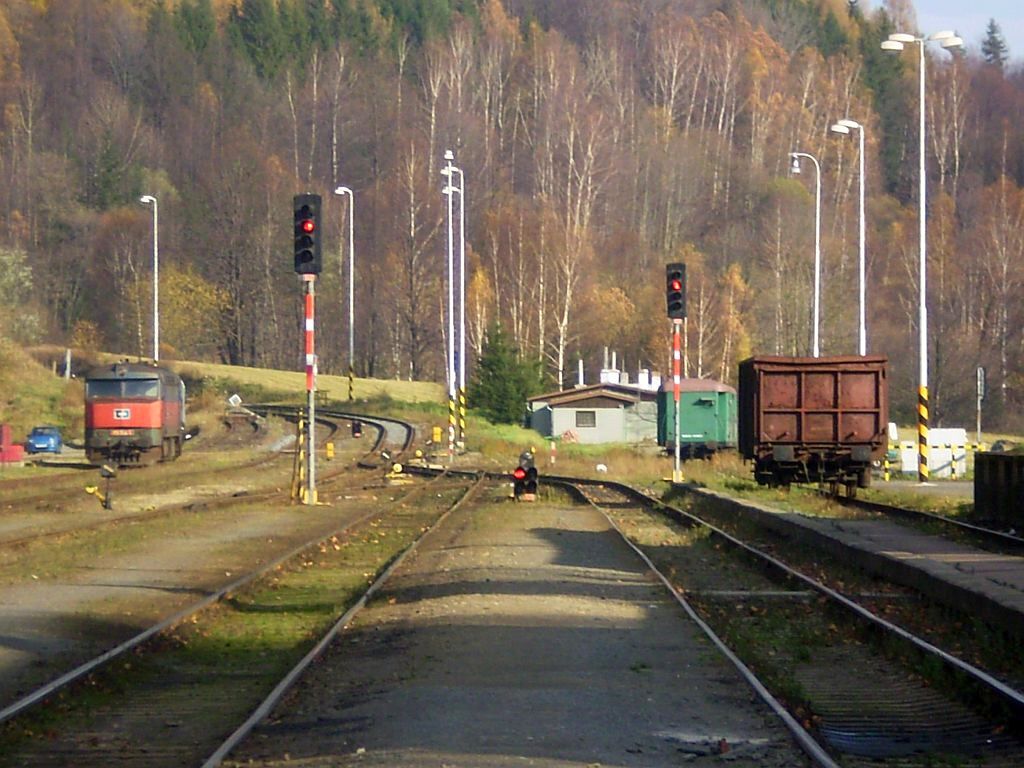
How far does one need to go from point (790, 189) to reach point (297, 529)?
87527 mm

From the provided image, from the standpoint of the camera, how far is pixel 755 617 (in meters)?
14.8

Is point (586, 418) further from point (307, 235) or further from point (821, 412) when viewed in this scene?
point (307, 235)

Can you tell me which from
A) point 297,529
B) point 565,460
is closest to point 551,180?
point 565,460

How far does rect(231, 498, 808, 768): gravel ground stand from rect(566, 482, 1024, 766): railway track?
472 millimetres

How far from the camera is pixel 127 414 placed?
44.0 metres

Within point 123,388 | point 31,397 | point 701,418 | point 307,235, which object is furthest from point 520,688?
point 31,397

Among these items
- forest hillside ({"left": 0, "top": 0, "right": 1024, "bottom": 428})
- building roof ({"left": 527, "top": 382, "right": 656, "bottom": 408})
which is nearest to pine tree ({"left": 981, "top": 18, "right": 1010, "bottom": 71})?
forest hillside ({"left": 0, "top": 0, "right": 1024, "bottom": 428})

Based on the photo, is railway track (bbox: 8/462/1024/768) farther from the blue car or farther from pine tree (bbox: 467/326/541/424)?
pine tree (bbox: 467/326/541/424)

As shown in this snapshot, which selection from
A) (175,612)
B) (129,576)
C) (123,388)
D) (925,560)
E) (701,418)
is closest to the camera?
(175,612)

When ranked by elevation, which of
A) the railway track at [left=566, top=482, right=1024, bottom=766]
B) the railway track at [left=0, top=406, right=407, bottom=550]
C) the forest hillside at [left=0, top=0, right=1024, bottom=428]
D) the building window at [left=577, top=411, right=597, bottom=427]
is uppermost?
the forest hillside at [left=0, top=0, right=1024, bottom=428]

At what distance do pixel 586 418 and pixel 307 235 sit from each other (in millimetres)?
42474

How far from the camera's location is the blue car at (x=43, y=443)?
54.9 metres

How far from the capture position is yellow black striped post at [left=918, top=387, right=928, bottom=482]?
3566 cm

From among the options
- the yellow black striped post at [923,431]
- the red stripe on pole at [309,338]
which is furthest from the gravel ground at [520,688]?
the yellow black striped post at [923,431]
